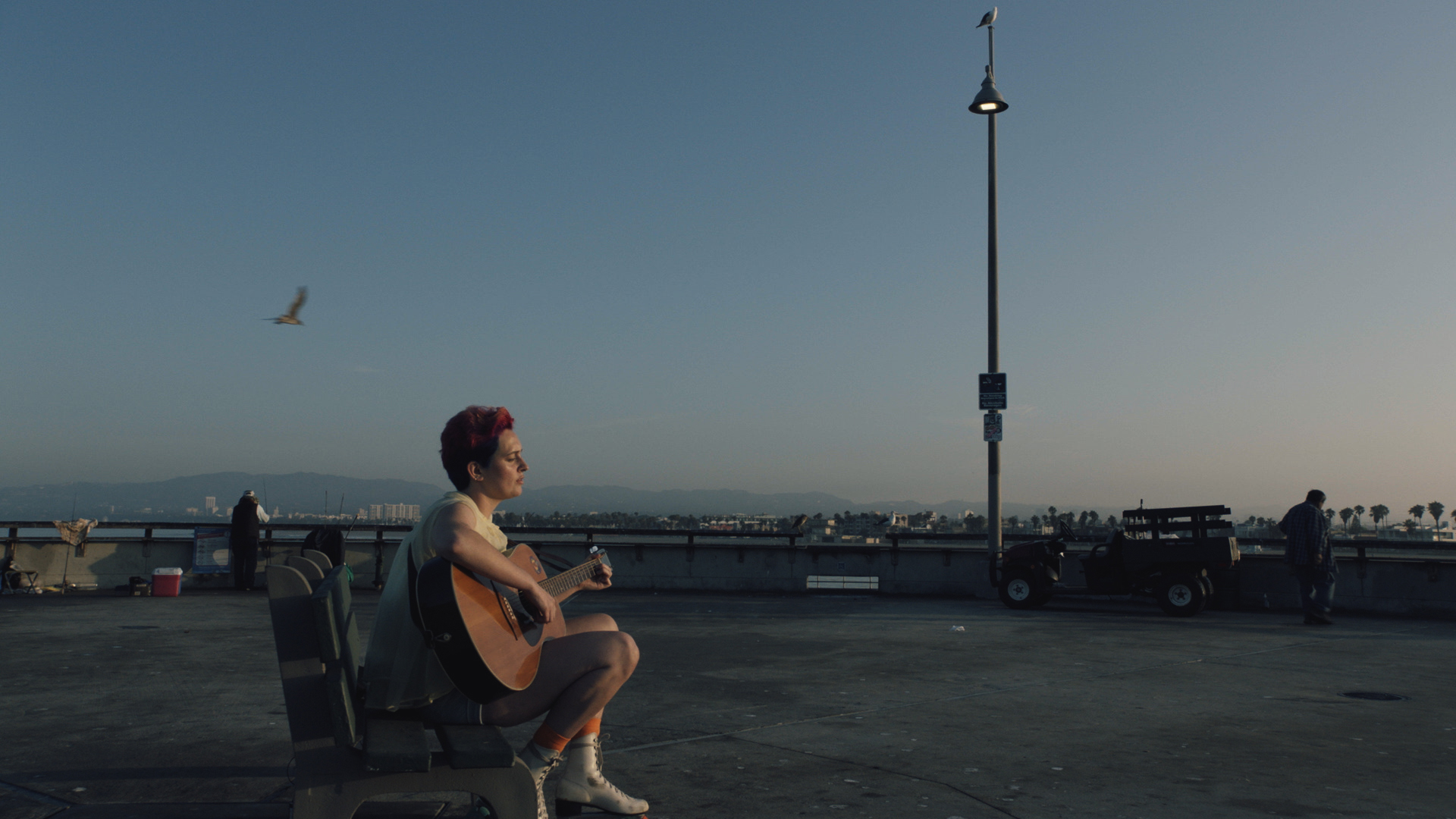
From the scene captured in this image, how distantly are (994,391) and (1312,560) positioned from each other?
5587 mm

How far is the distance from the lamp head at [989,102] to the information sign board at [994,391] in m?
4.76

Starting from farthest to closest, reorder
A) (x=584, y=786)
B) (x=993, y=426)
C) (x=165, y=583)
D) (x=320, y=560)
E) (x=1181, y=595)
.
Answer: (x=993, y=426), (x=165, y=583), (x=1181, y=595), (x=320, y=560), (x=584, y=786)

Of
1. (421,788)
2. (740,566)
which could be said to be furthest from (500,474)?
(740,566)

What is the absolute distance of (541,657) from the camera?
3.57 meters

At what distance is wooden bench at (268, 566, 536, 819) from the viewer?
3.15 meters

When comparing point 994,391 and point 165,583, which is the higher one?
point 994,391

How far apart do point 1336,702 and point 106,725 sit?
27.4 feet

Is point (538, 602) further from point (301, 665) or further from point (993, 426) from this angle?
point (993, 426)

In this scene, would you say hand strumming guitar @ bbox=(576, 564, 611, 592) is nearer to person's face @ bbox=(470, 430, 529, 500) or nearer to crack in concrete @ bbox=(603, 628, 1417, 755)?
person's face @ bbox=(470, 430, 529, 500)

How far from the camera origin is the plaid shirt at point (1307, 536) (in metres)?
13.2

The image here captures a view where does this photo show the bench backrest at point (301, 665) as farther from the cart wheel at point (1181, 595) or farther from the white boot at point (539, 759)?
the cart wheel at point (1181, 595)

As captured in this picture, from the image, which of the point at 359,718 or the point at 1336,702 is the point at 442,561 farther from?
the point at 1336,702

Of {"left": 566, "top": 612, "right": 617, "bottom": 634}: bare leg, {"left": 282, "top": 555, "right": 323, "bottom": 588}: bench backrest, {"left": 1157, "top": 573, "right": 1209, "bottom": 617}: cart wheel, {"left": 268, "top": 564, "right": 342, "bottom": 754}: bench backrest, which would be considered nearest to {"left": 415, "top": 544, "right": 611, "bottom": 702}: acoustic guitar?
{"left": 566, "top": 612, "right": 617, "bottom": 634}: bare leg

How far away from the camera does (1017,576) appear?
1538 centimetres
